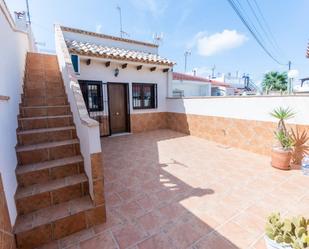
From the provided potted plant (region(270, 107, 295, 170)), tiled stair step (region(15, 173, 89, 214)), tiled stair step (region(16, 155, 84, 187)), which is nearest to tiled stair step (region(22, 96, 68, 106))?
tiled stair step (region(16, 155, 84, 187))

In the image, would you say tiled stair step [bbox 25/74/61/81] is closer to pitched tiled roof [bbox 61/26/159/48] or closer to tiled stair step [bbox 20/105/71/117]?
tiled stair step [bbox 20/105/71/117]

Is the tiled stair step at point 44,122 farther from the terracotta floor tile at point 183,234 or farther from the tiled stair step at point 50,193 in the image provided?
the terracotta floor tile at point 183,234

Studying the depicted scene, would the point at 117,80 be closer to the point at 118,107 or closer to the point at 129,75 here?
the point at 129,75

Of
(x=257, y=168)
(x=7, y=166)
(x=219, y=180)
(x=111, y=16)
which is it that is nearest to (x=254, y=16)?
(x=257, y=168)

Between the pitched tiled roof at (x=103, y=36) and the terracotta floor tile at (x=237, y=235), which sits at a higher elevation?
the pitched tiled roof at (x=103, y=36)

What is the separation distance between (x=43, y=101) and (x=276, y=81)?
17867 millimetres

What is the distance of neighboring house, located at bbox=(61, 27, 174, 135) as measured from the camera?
6266 millimetres

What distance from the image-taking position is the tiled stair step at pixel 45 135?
273cm

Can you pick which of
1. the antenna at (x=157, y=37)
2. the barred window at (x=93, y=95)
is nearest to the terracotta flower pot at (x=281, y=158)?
the barred window at (x=93, y=95)

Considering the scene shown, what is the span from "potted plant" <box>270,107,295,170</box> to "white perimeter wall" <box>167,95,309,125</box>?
20cm

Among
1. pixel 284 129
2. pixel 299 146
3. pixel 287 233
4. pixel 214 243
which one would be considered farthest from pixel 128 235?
pixel 299 146

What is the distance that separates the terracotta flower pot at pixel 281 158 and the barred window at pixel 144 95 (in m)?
5.30

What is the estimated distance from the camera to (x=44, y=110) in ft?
11.1

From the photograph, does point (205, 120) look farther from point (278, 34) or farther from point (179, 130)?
point (278, 34)
